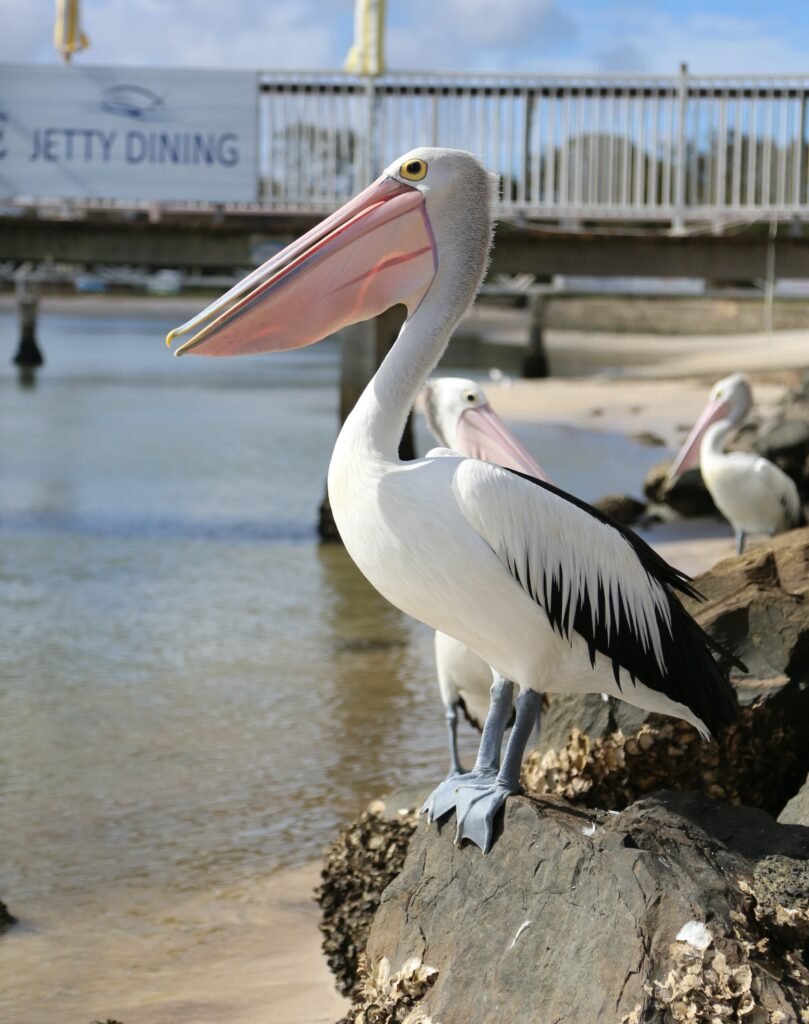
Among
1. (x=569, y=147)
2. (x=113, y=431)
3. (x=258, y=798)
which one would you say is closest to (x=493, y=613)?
(x=258, y=798)

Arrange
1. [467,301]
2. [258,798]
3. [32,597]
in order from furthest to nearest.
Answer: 1. [32,597]
2. [258,798]
3. [467,301]

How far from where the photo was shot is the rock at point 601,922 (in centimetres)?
248

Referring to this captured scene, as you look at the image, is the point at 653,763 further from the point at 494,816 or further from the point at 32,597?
the point at 32,597

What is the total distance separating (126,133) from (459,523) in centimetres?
864

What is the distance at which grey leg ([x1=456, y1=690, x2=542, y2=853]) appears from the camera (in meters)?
2.86

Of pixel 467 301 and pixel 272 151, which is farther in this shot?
pixel 272 151

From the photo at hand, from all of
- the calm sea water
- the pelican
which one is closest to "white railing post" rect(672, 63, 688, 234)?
the calm sea water

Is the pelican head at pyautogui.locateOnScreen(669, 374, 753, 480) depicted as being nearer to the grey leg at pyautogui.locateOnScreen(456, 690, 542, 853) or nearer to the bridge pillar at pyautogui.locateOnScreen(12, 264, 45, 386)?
the grey leg at pyautogui.locateOnScreen(456, 690, 542, 853)

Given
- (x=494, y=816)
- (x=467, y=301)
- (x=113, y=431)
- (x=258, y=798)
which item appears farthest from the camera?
(x=113, y=431)

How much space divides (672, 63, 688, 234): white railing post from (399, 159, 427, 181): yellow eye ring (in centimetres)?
761

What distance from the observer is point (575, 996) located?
2533mm

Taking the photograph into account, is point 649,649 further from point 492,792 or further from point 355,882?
point 355,882

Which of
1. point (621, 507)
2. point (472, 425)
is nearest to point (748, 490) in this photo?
→ point (621, 507)

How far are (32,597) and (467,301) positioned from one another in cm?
694
